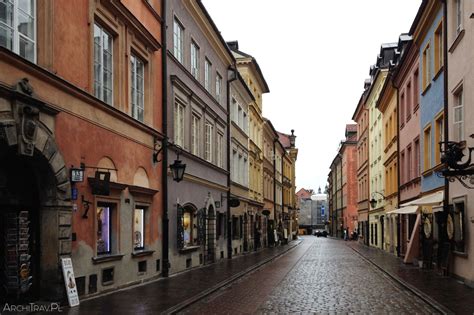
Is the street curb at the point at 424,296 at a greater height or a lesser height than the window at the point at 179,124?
lesser

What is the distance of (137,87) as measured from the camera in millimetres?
17812

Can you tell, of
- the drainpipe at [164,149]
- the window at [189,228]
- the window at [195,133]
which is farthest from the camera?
the window at [195,133]

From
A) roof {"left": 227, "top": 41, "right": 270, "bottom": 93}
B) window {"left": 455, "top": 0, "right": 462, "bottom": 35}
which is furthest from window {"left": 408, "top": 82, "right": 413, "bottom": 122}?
roof {"left": 227, "top": 41, "right": 270, "bottom": 93}

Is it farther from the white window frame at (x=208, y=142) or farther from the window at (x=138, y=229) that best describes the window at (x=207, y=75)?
the window at (x=138, y=229)

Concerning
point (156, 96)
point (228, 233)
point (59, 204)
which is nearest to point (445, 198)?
point (156, 96)

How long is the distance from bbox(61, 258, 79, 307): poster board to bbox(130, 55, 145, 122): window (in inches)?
236

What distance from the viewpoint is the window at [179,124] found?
2163 cm

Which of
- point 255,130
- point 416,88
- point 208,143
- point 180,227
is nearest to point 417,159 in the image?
point 416,88

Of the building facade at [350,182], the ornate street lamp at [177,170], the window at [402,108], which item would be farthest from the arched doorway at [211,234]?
the building facade at [350,182]

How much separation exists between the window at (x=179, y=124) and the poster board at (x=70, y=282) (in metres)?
9.61

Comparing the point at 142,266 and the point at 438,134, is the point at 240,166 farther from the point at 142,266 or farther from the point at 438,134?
the point at 142,266

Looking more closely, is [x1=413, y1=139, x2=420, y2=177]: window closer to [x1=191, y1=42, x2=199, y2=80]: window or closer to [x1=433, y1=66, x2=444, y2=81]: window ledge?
[x1=433, y1=66, x2=444, y2=81]: window ledge

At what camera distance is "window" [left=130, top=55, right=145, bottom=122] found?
17344 millimetres

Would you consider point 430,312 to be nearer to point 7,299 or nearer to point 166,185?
point 7,299
